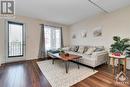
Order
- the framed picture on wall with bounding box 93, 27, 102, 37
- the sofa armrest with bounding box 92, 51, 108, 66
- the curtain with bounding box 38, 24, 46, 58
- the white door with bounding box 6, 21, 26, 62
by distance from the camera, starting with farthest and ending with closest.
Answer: the curtain with bounding box 38, 24, 46, 58, the white door with bounding box 6, 21, 26, 62, the framed picture on wall with bounding box 93, 27, 102, 37, the sofa armrest with bounding box 92, 51, 108, 66

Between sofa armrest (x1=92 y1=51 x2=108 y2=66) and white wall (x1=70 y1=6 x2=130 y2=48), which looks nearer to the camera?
sofa armrest (x1=92 y1=51 x2=108 y2=66)

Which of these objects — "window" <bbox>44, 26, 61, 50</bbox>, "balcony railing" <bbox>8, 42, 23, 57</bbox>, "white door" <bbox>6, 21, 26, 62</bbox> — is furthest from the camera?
"window" <bbox>44, 26, 61, 50</bbox>

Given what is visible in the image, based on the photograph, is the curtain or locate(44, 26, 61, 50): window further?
locate(44, 26, 61, 50): window

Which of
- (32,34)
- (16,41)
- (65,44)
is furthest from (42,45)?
(65,44)

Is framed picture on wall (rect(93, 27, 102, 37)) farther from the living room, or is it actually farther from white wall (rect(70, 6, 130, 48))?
white wall (rect(70, 6, 130, 48))

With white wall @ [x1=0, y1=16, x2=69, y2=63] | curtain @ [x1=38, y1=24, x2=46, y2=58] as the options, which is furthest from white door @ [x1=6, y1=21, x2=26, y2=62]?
curtain @ [x1=38, y1=24, x2=46, y2=58]

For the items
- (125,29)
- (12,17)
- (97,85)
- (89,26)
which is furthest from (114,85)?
(12,17)

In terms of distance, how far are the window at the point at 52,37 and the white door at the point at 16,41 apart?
4.49ft

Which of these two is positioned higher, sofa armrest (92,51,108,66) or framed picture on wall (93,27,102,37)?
framed picture on wall (93,27,102,37)

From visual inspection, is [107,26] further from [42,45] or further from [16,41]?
[16,41]

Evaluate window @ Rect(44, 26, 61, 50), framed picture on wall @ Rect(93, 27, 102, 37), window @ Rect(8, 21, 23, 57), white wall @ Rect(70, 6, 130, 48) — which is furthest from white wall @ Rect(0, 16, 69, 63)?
framed picture on wall @ Rect(93, 27, 102, 37)

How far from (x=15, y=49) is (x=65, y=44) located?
325 centimetres

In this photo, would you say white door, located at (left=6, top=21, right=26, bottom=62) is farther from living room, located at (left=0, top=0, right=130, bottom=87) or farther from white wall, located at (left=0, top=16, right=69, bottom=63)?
white wall, located at (left=0, top=16, right=69, bottom=63)

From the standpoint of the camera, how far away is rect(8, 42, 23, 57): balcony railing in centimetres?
462
